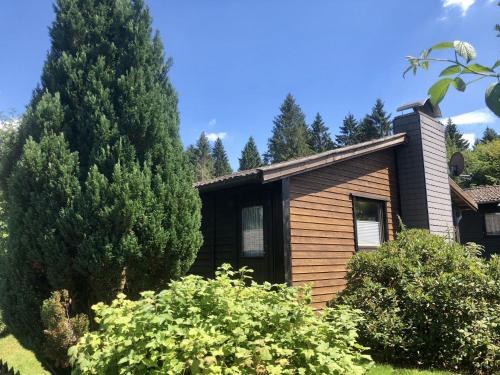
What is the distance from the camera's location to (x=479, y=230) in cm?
2130

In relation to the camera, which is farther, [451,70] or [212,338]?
[212,338]

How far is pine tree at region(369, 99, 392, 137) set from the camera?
52.3m

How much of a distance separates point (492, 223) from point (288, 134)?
37.7 meters

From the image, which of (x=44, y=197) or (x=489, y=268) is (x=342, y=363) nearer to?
(x=44, y=197)

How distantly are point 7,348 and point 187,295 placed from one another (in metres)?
8.09

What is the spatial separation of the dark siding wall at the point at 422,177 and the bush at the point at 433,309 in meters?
3.76

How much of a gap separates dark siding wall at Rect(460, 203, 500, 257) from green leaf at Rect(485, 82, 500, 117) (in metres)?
23.3

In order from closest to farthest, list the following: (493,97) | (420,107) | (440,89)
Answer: (493,97)
(440,89)
(420,107)

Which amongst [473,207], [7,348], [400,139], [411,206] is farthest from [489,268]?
[7,348]

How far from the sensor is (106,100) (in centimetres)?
544

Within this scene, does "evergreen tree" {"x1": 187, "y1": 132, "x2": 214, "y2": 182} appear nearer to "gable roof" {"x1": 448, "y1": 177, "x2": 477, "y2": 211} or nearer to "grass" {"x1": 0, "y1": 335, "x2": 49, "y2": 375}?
"gable roof" {"x1": 448, "y1": 177, "x2": 477, "y2": 211}

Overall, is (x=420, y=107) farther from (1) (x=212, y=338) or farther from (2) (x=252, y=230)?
(1) (x=212, y=338)


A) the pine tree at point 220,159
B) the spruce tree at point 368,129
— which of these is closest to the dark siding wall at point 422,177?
the spruce tree at point 368,129

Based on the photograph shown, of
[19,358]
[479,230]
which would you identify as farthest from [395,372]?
[479,230]
